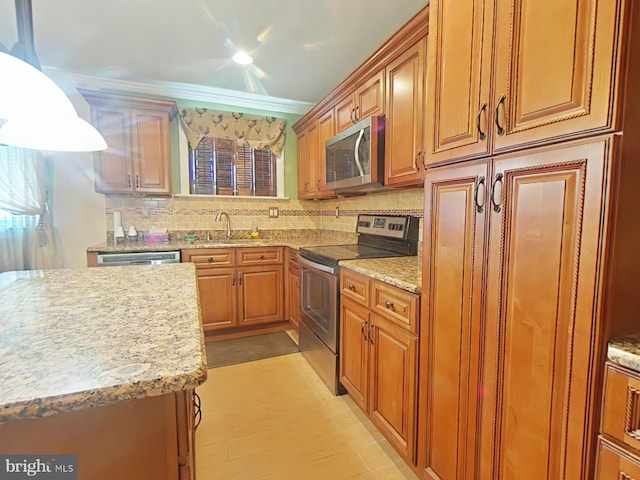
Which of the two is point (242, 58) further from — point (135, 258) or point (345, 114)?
point (135, 258)

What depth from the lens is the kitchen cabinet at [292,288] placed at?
3182mm

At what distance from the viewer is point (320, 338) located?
95.0 inches

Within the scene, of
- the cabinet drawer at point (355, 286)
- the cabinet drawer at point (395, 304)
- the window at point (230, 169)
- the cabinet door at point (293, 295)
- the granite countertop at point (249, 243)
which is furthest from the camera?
the window at point (230, 169)

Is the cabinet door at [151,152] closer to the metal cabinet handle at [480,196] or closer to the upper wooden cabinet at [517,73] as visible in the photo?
the upper wooden cabinet at [517,73]

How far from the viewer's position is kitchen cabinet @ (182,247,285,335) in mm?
3074

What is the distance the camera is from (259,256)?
10.7ft

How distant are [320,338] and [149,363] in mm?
1871

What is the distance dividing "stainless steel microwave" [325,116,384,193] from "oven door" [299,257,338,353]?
676 millimetres

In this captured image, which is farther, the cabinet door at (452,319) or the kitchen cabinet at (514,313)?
the cabinet door at (452,319)

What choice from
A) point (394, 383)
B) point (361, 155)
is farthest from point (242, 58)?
point (394, 383)

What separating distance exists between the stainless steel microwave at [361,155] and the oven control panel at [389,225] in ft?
0.97

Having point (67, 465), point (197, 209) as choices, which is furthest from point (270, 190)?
point (67, 465)

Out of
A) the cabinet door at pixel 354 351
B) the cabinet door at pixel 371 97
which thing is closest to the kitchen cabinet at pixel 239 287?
the cabinet door at pixel 354 351

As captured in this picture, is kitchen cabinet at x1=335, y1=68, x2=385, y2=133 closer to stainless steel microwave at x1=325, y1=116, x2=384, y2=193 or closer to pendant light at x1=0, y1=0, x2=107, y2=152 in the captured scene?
stainless steel microwave at x1=325, y1=116, x2=384, y2=193
